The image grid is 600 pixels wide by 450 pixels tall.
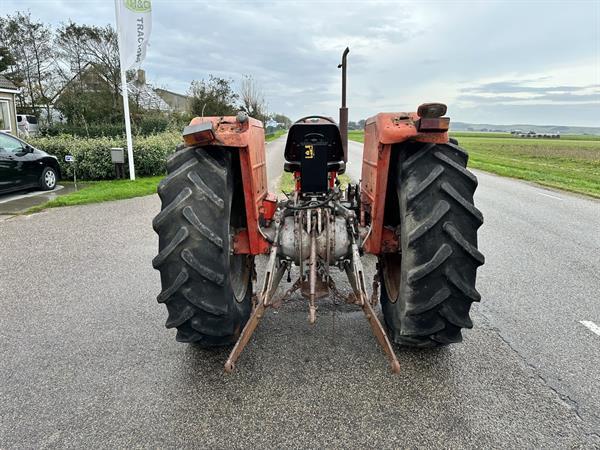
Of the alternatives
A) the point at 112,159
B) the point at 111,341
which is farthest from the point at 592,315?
the point at 112,159

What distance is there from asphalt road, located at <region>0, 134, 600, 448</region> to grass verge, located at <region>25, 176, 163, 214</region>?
4845 mm

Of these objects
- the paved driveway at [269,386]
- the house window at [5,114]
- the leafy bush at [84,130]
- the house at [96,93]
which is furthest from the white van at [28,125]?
the paved driveway at [269,386]

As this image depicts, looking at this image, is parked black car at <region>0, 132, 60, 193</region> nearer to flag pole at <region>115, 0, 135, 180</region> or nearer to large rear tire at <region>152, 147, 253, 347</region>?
flag pole at <region>115, 0, 135, 180</region>

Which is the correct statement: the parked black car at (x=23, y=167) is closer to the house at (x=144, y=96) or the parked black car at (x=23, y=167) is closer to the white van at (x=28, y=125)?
the white van at (x=28, y=125)

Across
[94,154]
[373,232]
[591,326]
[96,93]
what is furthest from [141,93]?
[591,326]

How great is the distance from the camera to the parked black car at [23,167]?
9905 mm

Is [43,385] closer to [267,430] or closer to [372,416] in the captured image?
[267,430]

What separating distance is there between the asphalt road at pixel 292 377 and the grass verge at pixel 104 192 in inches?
191

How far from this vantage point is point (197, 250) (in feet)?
8.76

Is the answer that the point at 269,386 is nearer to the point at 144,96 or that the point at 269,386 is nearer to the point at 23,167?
the point at 23,167

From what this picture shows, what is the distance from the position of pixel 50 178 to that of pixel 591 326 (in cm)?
1190

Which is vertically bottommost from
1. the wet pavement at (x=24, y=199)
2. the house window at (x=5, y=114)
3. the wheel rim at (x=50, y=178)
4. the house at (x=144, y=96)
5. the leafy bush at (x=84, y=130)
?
the wet pavement at (x=24, y=199)

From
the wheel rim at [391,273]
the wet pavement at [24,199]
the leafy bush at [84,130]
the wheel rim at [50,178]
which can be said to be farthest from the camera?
the leafy bush at [84,130]

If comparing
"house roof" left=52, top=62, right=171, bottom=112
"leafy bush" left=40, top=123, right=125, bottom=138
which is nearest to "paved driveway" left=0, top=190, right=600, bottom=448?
"leafy bush" left=40, top=123, right=125, bottom=138
